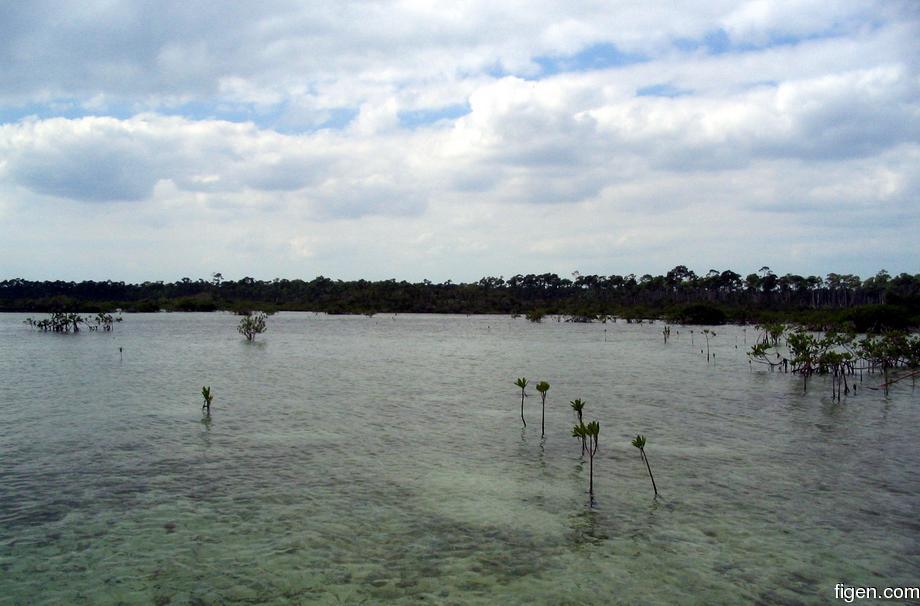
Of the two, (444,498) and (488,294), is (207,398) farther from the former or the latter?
(488,294)

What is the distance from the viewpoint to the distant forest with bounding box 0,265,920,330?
374ft

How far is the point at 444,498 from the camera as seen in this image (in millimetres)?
10328

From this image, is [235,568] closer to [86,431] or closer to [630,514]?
[630,514]

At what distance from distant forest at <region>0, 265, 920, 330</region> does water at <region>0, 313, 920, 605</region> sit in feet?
252

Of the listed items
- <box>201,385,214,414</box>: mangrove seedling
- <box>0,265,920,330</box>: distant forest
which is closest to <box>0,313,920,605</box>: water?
<box>201,385,214,414</box>: mangrove seedling

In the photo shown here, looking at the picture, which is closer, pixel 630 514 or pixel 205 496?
pixel 630 514

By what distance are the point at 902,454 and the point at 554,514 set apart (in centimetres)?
896

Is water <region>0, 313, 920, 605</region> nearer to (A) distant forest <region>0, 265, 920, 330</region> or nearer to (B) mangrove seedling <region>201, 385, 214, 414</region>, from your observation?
(B) mangrove seedling <region>201, 385, 214, 414</region>

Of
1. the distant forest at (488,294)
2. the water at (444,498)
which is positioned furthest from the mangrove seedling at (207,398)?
the distant forest at (488,294)

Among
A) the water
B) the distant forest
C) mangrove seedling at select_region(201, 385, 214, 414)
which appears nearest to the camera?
the water

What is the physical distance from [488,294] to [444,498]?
129965mm

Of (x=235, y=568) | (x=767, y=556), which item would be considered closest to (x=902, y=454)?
(x=767, y=556)

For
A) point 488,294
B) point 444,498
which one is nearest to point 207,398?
point 444,498

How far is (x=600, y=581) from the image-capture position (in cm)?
738
